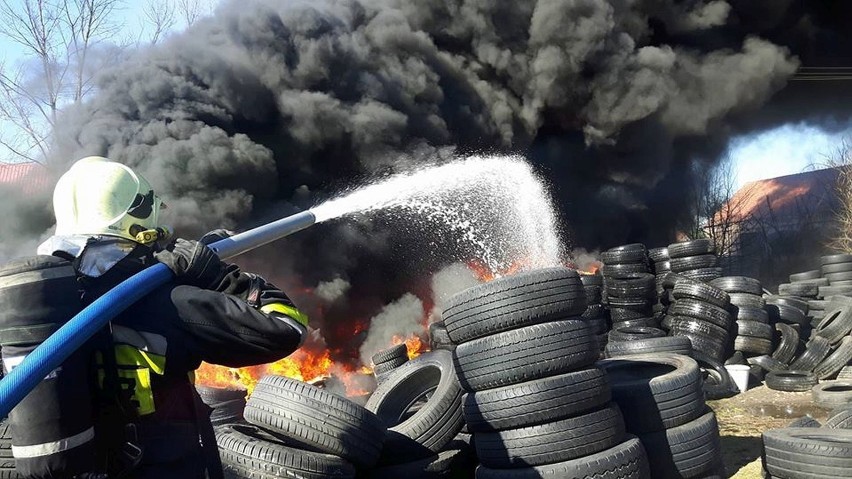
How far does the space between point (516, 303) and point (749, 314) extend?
6.39 meters

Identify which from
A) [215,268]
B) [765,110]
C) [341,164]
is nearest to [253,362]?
[215,268]

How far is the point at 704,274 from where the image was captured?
Result: 439 inches

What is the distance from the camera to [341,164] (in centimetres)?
1280

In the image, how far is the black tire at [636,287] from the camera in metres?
10.7

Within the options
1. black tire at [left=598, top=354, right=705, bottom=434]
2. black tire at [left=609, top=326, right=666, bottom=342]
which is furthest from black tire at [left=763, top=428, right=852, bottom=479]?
black tire at [left=609, top=326, right=666, bottom=342]

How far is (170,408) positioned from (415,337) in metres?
9.57

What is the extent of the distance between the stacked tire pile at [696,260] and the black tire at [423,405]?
6.75m

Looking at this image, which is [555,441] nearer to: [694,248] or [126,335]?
[126,335]

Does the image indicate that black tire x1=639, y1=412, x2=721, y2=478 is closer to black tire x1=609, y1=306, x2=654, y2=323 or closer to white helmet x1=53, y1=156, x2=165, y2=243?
white helmet x1=53, y1=156, x2=165, y2=243

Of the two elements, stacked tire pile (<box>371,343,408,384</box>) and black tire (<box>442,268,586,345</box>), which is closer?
black tire (<box>442,268,586,345</box>)

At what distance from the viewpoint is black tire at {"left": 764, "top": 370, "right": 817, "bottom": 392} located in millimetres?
8182

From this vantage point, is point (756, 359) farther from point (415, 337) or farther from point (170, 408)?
point (170, 408)

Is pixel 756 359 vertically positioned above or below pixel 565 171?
below

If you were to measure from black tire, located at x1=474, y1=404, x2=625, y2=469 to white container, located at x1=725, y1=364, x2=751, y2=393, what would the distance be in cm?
485
